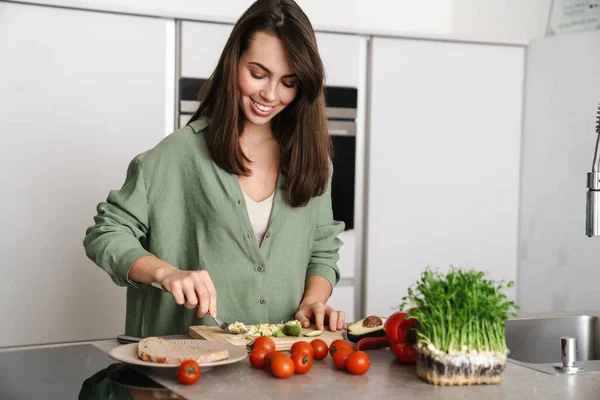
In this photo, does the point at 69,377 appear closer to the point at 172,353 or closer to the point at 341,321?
the point at 172,353

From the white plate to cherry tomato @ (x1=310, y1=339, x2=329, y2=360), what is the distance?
0.13 meters

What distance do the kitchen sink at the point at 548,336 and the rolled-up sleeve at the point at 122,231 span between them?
3.06 ft

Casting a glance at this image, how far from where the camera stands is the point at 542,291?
11.6ft

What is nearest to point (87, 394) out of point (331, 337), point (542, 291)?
point (331, 337)

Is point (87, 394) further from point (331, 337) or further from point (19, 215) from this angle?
point (19, 215)

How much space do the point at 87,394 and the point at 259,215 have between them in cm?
80

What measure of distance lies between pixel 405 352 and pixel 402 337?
0.03m

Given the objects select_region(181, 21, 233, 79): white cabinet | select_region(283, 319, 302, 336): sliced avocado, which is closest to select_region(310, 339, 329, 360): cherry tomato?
select_region(283, 319, 302, 336): sliced avocado

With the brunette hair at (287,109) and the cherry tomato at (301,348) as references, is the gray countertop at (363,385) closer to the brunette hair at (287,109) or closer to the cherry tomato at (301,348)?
the cherry tomato at (301,348)

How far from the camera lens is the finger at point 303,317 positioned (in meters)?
1.89

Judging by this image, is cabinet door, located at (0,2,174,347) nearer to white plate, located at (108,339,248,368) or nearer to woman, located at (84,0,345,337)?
woman, located at (84,0,345,337)

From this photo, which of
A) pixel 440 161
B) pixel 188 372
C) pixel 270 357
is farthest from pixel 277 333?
pixel 440 161

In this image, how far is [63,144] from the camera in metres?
2.98

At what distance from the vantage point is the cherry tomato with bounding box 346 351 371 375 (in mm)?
1500
